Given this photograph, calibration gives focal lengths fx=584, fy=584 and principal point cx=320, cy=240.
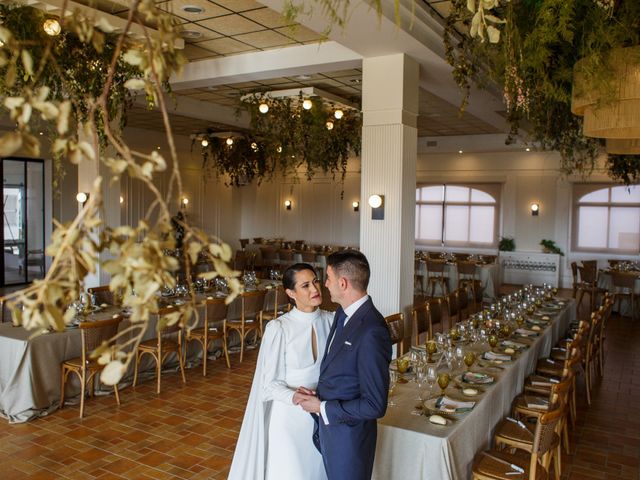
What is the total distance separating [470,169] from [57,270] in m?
16.1

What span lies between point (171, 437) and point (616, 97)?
4.51 metres

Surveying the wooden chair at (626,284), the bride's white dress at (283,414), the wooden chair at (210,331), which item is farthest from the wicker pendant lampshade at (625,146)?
the wooden chair at (626,284)

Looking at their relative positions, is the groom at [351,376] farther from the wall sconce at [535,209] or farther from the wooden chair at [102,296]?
the wall sconce at [535,209]

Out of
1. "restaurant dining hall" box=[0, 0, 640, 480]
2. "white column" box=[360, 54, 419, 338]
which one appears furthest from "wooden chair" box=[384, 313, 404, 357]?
"white column" box=[360, 54, 419, 338]

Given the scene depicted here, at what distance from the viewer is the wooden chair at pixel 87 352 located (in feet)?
18.8

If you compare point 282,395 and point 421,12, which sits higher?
point 421,12

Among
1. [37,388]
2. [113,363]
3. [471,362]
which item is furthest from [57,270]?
[37,388]

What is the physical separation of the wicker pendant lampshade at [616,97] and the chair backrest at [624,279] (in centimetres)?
881

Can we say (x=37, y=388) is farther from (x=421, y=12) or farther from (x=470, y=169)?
(x=470, y=169)

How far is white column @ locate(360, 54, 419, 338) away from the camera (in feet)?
22.8

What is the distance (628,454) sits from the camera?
16.8ft

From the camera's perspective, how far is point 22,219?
14.6 m

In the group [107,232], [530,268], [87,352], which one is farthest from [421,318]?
[530,268]

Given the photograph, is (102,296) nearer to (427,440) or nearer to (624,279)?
(427,440)
